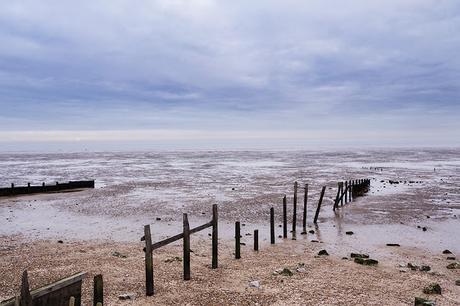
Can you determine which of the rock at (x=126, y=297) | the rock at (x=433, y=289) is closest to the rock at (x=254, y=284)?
the rock at (x=126, y=297)

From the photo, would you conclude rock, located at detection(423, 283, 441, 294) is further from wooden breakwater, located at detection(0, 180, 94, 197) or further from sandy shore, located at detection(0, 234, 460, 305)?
wooden breakwater, located at detection(0, 180, 94, 197)

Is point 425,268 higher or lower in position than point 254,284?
lower

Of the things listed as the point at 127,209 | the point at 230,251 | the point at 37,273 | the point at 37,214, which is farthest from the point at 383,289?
the point at 37,214

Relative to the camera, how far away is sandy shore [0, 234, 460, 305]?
11969mm

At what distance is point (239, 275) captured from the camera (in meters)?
14.1

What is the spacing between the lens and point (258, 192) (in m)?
38.7

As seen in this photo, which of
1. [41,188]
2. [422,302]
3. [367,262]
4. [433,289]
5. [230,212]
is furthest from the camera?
[41,188]

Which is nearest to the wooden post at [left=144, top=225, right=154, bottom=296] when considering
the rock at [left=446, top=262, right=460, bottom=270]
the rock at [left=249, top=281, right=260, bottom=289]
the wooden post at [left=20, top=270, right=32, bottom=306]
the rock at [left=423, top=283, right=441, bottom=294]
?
the rock at [left=249, top=281, right=260, bottom=289]

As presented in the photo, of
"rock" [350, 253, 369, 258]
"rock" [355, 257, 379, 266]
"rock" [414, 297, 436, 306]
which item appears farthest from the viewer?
"rock" [350, 253, 369, 258]

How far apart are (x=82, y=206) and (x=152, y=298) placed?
21.5 metres

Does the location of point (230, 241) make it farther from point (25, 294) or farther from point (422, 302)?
point (25, 294)

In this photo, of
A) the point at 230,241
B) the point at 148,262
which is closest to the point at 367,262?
the point at 230,241

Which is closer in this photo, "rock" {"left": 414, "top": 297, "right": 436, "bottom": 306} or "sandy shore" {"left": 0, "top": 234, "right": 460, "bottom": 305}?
"rock" {"left": 414, "top": 297, "right": 436, "bottom": 306}

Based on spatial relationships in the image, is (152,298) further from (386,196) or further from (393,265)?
(386,196)
